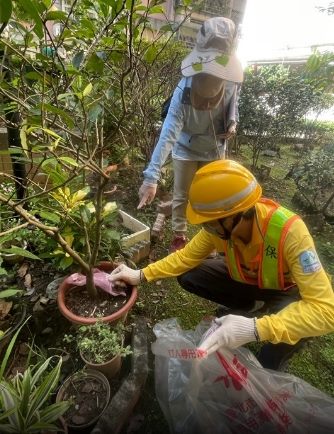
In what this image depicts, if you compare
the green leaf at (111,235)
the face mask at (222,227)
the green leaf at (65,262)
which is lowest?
the green leaf at (65,262)

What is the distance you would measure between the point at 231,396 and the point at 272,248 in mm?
675

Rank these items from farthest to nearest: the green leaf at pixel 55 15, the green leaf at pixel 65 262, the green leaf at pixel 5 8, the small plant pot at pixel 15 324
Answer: the green leaf at pixel 65 262 < the small plant pot at pixel 15 324 < the green leaf at pixel 55 15 < the green leaf at pixel 5 8

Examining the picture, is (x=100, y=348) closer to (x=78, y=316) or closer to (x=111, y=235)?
(x=78, y=316)

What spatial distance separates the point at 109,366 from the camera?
160 centimetres

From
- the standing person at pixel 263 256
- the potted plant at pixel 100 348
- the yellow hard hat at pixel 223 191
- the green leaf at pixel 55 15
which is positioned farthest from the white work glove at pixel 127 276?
the green leaf at pixel 55 15

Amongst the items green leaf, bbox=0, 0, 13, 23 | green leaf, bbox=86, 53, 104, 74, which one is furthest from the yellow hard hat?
green leaf, bbox=0, 0, 13, 23

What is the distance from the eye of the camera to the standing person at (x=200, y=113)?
6.20 feet

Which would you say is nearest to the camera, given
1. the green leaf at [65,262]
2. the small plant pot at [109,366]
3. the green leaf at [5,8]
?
the green leaf at [5,8]

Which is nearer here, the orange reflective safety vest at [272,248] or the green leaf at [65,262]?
the orange reflective safety vest at [272,248]

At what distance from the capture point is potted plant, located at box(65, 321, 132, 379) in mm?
1560

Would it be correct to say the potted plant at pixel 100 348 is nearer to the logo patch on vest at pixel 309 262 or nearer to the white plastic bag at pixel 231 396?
the white plastic bag at pixel 231 396

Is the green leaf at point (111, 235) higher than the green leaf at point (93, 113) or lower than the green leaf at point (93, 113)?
lower

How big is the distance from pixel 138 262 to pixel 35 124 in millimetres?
→ 1728

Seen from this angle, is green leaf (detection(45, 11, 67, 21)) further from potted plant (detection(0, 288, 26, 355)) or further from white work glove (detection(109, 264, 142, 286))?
potted plant (detection(0, 288, 26, 355))
